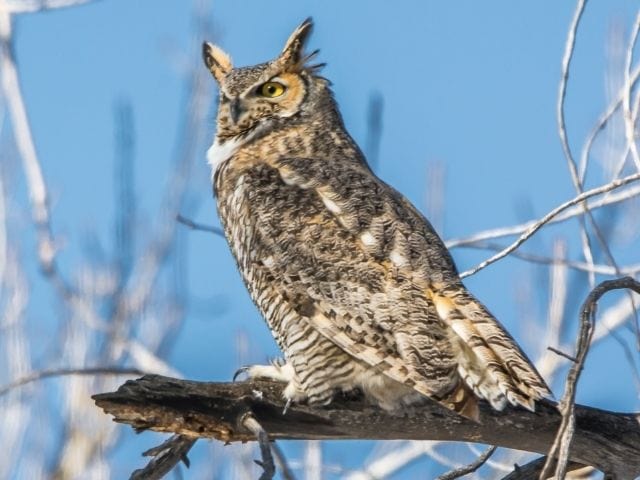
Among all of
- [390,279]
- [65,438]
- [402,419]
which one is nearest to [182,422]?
[402,419]

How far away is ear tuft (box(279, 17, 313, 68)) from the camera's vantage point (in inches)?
151

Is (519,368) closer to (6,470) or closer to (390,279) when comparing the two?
(390,279)

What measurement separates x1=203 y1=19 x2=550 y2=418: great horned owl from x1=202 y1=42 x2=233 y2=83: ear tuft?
638 mm

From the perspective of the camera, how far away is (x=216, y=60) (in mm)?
4082

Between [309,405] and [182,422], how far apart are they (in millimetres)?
504

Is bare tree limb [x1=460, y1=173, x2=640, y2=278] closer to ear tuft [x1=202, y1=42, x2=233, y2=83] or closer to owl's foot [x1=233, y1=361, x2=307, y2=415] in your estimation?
owl's foot [x1=233, y1=361, x2=307, y2=415]

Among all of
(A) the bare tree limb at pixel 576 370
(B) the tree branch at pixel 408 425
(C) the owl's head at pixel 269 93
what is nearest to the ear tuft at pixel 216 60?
(C) the owl's head at pixel 269 93

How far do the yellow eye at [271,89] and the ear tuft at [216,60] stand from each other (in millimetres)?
301

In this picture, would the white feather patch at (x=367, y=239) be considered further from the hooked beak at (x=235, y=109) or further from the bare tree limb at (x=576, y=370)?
the bare tree limb at (x=576, y=370)

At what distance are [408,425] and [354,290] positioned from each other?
0.43m

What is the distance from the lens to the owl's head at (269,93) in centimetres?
366

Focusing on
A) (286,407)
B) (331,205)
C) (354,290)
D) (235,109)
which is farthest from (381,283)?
(235,109)

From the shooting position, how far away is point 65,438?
4.02 metres

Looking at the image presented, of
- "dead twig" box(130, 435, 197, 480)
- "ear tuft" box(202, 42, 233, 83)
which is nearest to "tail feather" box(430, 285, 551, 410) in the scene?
"dead twig" box(130, 435, 197, 480)
